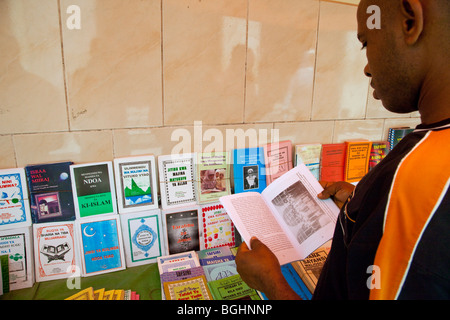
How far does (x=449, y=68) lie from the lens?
55 centimetres

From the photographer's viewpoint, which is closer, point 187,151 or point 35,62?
point 35,62

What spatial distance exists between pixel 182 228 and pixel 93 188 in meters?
0.46

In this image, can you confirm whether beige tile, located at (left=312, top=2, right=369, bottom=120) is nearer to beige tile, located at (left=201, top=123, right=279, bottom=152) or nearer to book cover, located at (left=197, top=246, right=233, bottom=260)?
beige tile, located at (left=201, top=123, right=279, bottom=152)

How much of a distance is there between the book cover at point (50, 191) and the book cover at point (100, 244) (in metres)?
0.10

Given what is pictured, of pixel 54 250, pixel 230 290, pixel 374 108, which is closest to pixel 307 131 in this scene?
pixel 374 108

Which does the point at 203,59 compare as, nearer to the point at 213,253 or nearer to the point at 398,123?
the point at 213,253

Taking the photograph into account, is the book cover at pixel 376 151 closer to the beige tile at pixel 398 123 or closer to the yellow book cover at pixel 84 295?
the beige tile at pixel 398 123

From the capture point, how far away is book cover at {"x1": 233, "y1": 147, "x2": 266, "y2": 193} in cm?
152

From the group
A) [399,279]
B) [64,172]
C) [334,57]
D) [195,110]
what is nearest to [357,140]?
[334,57]

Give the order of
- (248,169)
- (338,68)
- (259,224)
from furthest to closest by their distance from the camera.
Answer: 1. (338,68)
2. (248,169)
3. (259,224)

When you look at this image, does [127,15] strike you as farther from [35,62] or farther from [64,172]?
[64,172]

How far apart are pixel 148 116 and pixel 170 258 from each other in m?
0.69

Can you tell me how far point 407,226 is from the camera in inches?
19.3

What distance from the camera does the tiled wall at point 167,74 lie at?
1.16 m
